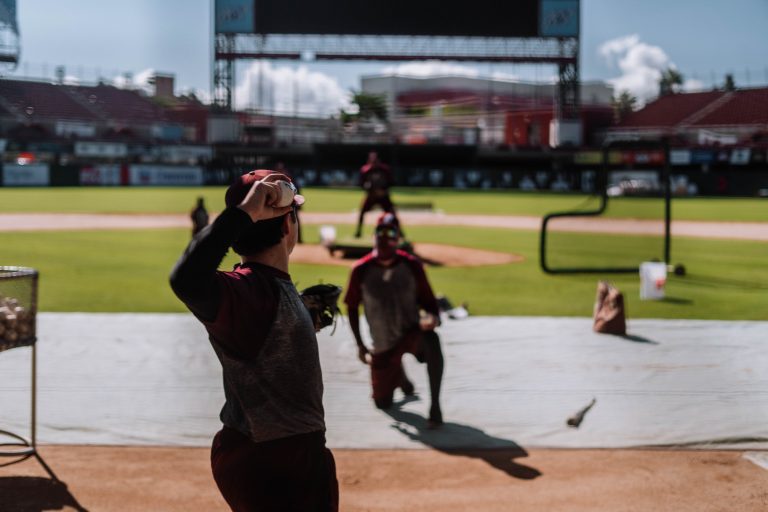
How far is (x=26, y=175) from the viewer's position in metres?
54.4

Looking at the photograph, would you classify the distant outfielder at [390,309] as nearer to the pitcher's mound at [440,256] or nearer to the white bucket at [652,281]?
the white bucket at [652,281]

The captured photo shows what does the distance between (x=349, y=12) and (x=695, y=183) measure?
4724 centimetres

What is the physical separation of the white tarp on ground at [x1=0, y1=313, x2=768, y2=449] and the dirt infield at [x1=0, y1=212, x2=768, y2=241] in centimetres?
1676

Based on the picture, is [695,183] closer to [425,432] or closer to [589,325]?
[589,325]

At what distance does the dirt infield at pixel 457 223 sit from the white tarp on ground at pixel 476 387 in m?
16.8

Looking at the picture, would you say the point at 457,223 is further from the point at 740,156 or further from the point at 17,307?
the point at 740,156

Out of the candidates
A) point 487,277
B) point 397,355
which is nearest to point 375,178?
point 487,277

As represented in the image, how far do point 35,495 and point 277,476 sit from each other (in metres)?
2.89

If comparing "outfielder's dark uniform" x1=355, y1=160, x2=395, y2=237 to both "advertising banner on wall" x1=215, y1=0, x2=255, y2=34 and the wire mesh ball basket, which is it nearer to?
"advertising banner on wall" x1=215, y1=0, x2=255, y2=34

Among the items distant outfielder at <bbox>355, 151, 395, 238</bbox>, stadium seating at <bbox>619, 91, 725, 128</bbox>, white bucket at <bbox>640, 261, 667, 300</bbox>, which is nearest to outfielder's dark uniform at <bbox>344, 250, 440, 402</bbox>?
white bucket at <bbox>640, 261, 667, 300</bbox>

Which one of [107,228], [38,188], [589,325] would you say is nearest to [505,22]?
[589,325]

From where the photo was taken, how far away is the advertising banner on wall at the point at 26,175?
176 feet

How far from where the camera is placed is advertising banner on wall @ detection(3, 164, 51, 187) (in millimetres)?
53750

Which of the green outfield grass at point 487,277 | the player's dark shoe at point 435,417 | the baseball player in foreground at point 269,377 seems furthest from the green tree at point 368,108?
the baseball player in foreground at point 269,377
